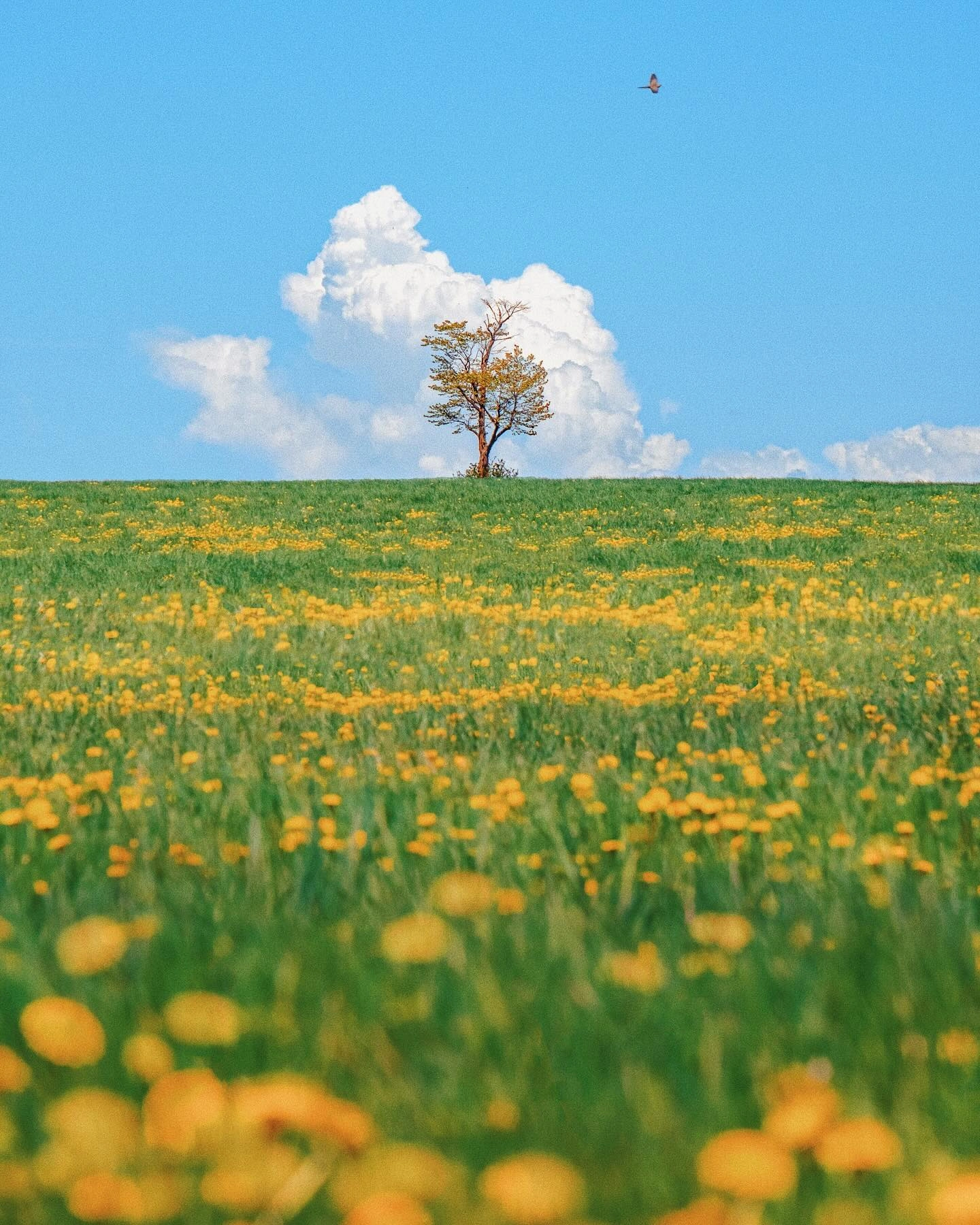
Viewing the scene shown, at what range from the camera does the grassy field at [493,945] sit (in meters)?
1.49

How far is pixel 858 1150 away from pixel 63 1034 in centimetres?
134

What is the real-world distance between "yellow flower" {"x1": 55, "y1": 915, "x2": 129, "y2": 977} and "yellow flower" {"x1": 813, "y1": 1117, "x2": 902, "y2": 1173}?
1.56m

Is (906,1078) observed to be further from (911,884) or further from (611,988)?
(911,884)

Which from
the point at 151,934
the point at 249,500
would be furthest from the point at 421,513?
the point at 151,934

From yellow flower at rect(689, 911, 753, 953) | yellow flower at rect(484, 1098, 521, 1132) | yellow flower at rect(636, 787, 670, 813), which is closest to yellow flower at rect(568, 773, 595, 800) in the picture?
yellow flower at rect(636, 787, 670, 813)

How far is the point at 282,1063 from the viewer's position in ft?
6.28

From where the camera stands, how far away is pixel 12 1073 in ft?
5.64

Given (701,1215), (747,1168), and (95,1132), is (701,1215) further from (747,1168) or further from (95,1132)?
(95,1132)

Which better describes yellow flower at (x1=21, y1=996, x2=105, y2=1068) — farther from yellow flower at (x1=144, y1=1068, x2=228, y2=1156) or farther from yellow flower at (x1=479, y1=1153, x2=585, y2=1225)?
yellow flower at (x1=479, y1=1153, x2=585, y2=1225)

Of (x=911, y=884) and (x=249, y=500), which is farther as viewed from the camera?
(x=249, y=500)

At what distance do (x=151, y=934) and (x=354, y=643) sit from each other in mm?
7974

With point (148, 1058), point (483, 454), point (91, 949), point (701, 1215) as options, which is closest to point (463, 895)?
point (91, 949)

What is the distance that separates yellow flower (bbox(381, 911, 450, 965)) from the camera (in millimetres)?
2336

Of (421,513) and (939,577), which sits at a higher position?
(421,513)
